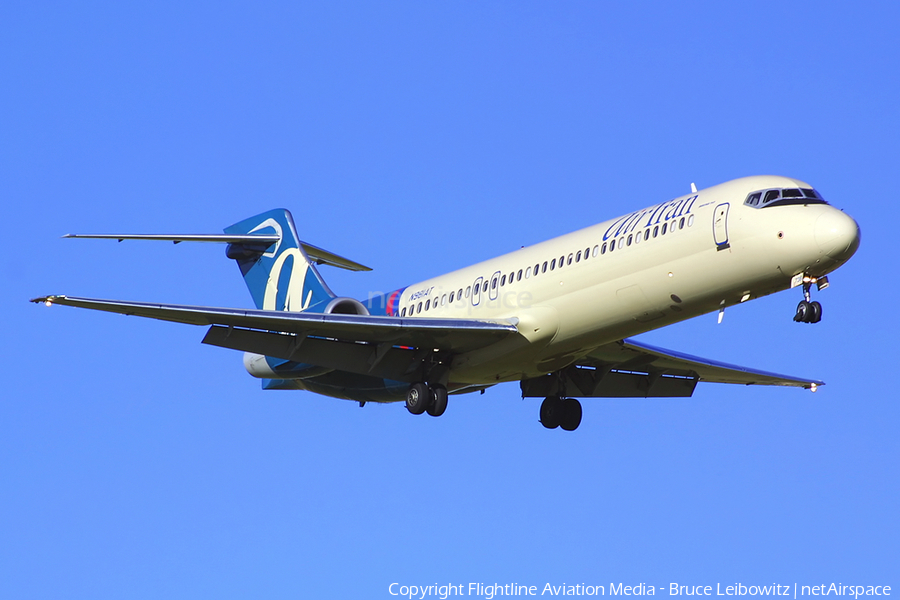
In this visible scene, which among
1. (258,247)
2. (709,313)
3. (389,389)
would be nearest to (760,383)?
(709,313)

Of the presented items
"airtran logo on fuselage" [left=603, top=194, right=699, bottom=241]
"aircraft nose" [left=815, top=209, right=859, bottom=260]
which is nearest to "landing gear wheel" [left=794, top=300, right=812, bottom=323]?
"aircraft nose" [left=815, top=209, right=859, bottom=260]

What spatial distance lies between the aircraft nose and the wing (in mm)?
5849

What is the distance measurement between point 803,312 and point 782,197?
199cm

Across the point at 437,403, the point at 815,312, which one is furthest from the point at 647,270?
the point at 437,403

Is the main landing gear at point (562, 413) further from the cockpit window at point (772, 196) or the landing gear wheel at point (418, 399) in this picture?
the cockpit window at point (772, 196)

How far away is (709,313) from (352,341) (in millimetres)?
6720

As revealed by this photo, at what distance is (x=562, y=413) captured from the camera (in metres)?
25.6

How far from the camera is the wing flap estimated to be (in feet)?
70.9

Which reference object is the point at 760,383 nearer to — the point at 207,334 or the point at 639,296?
the point at 639,296

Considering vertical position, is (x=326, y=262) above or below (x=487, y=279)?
above

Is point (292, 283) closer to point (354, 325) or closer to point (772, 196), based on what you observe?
point (354, 325)

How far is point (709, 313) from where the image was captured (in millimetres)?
21453

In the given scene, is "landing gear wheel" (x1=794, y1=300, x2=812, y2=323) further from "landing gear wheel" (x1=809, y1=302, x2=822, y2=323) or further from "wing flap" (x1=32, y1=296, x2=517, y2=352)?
"wing flap" (x1=32, y1=296, x2=517, y2=352)

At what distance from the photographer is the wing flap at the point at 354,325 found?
21.6m
